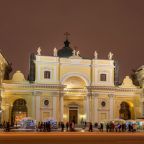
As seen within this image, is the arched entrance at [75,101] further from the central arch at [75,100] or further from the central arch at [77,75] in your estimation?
the central arch at [77,75]

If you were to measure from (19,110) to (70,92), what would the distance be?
336 inches

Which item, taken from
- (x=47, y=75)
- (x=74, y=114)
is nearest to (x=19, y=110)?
(x=47, y=75)

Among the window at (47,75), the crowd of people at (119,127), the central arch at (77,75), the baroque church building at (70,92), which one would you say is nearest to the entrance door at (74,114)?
the baroque church building at (70,92)

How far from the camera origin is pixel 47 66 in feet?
232

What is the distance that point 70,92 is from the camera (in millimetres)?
70875

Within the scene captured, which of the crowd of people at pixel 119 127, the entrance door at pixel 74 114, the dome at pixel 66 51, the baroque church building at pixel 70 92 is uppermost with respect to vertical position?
the dome at pixel 66 51

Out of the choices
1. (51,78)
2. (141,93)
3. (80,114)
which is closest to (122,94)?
(141,93)

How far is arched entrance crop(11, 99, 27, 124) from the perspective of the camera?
6894cm

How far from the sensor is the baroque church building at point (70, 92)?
68.7 meters

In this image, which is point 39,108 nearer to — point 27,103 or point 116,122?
point 27,103

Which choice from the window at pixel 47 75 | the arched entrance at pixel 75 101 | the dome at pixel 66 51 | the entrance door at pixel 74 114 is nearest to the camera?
the window at pixel 47 75

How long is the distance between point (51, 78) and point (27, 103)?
219 inches

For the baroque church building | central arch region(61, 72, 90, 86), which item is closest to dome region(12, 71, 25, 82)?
the baroque church building

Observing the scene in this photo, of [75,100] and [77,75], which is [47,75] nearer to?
[77,75]
